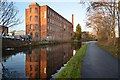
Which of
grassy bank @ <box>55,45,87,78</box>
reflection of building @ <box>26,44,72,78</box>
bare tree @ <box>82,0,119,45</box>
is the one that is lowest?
reflection of building @ <box>26,44,72,78</box>

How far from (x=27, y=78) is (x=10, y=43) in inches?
1124

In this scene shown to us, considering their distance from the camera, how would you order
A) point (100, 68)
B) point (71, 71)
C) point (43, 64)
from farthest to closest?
point (43, 64)
point (100, 68)
point (71, 71)

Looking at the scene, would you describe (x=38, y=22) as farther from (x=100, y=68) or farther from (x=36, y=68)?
(x=100, y=68)

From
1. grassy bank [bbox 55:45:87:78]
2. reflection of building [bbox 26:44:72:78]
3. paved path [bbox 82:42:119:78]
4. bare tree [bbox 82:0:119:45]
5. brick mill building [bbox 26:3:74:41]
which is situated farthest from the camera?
brick mill building [bbox 26:3:74:41]

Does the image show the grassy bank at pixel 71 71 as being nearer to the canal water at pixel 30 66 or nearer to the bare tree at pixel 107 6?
the canal water at pixel 30 66

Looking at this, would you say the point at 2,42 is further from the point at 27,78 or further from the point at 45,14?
the point at 45,14

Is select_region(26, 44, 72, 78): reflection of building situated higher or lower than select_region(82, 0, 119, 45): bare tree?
lower

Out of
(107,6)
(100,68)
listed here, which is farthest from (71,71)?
(107,6)

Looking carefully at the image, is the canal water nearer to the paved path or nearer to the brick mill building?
the paved path

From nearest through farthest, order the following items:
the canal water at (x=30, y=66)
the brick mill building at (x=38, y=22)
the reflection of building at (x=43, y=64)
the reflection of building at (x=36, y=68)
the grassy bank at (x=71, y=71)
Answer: the grassy bank at (x=71, y=71)
the reflection of building at (x=36, y=68)
the canal water at (x=30, y=66)
the reflection of building at (x=43, y=64)
the brick mill building at (x=38, y=22)

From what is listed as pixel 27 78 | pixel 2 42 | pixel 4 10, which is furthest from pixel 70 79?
pixel 4 10

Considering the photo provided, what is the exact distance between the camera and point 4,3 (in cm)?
4050

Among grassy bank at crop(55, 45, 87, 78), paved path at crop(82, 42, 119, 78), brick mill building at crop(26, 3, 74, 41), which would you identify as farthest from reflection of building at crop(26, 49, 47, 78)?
brick mill building at crop(26, 3, 74, 41)

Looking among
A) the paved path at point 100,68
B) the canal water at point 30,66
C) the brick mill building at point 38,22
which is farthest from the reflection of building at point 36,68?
the brick mill building at point 38,22
